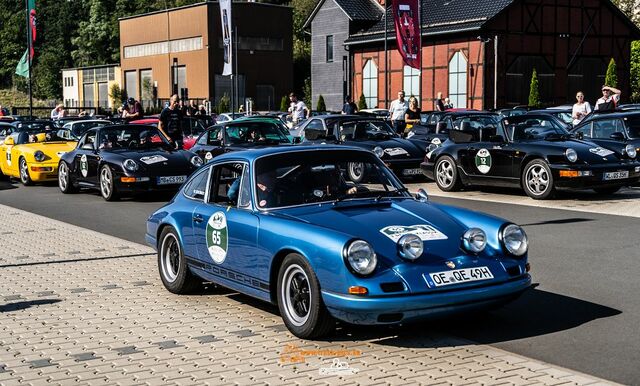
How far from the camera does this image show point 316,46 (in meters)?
62.9

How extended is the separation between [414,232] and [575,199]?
9.88 metres

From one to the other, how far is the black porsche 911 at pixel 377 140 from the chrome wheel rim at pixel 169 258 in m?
9.75

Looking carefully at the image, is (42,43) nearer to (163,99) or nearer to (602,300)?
(163,99)

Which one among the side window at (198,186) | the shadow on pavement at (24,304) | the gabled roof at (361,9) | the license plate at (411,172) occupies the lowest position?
the shadow on pavement at (24,304)

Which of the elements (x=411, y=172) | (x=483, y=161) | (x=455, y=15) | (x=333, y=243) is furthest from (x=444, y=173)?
(x=455, y=15)

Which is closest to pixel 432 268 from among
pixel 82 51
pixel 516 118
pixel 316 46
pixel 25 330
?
pixel 25 330

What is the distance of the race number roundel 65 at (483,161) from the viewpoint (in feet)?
53.2

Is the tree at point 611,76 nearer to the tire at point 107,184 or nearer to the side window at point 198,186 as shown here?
the tire at point 107,184

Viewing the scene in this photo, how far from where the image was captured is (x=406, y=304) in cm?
581

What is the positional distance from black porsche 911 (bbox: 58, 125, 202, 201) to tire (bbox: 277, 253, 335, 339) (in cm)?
1038

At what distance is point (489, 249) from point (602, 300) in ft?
5.33

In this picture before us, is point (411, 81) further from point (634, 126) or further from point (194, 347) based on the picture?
point (194, 347)

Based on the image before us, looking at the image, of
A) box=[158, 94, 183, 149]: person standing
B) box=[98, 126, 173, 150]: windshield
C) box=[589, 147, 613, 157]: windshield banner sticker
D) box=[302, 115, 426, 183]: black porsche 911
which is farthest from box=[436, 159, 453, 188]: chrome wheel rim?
box=[158, 94, 183, 149]: person standing

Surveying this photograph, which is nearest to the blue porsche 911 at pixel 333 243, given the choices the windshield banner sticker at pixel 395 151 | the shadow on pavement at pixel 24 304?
the shadow on pavement at pixel 24 304
